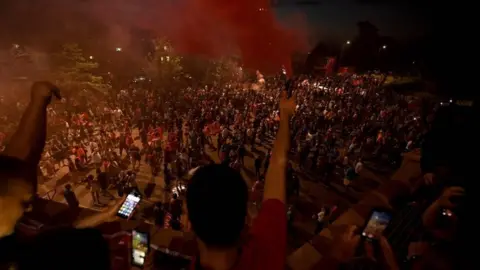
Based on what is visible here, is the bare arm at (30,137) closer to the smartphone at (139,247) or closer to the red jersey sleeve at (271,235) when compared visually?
the red jersey sleeve at (271,235)

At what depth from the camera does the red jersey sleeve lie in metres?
1.21

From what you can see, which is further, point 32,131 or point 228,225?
point 32,131

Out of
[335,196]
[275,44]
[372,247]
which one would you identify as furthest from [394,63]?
[372,247]

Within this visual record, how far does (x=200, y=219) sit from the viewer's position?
1.13 metres

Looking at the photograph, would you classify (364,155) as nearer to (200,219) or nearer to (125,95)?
(200,219)

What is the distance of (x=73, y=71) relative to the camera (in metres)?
22.3

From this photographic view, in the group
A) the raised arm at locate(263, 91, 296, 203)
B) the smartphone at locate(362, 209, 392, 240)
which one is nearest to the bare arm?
the raised arm at locate(263, 91, 296, 203)

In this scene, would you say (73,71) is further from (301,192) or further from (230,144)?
(301,192)

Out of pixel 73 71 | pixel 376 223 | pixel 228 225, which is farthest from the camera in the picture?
pixel 73 71

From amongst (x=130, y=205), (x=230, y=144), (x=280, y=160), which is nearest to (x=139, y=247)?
(x=130, y=205)

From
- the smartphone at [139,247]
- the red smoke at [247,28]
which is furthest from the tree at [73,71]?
the smartphone at [139,247]

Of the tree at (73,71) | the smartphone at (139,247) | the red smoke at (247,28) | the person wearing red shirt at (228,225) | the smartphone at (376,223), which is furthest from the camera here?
the tree at (73,71)

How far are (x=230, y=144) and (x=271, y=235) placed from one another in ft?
39.3

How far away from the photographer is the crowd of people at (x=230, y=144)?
3.83 feet
